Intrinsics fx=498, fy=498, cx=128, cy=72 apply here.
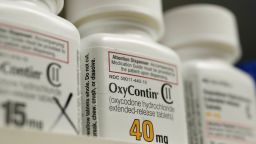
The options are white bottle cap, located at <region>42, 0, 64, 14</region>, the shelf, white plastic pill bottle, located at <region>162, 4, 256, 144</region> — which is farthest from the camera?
white plastic pill bottle, located at <region>162, 4, 256, 144</region>

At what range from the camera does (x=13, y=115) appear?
0.38 metres

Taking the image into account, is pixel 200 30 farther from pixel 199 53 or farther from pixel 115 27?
pixel 115 27

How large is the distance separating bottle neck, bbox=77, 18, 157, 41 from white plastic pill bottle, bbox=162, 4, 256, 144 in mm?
109

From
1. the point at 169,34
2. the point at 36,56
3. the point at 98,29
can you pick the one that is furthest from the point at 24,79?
the point at 169,34

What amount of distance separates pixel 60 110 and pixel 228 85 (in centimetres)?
27

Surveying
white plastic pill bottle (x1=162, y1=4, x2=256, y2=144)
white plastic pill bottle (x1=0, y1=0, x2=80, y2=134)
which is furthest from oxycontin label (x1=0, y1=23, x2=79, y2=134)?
white plastic pill bottle (x1=162, y1=4, x2=256, y2=144)

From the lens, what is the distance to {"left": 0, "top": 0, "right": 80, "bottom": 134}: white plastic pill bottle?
39cm

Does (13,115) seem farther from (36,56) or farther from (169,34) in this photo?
(169,34)

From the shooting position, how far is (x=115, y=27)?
1.69 feet

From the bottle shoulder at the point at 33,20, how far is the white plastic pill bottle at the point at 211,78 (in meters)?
0.20

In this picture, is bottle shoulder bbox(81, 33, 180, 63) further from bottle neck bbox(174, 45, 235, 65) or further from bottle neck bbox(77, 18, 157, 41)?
bottle neck bbox(174, 45, 235, 65)

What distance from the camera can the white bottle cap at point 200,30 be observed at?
0.63 metres

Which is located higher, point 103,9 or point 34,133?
point 103,9

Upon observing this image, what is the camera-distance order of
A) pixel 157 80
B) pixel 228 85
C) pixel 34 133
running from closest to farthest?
pixel 34 133 < pixel 157 80 < pixel 228 85
